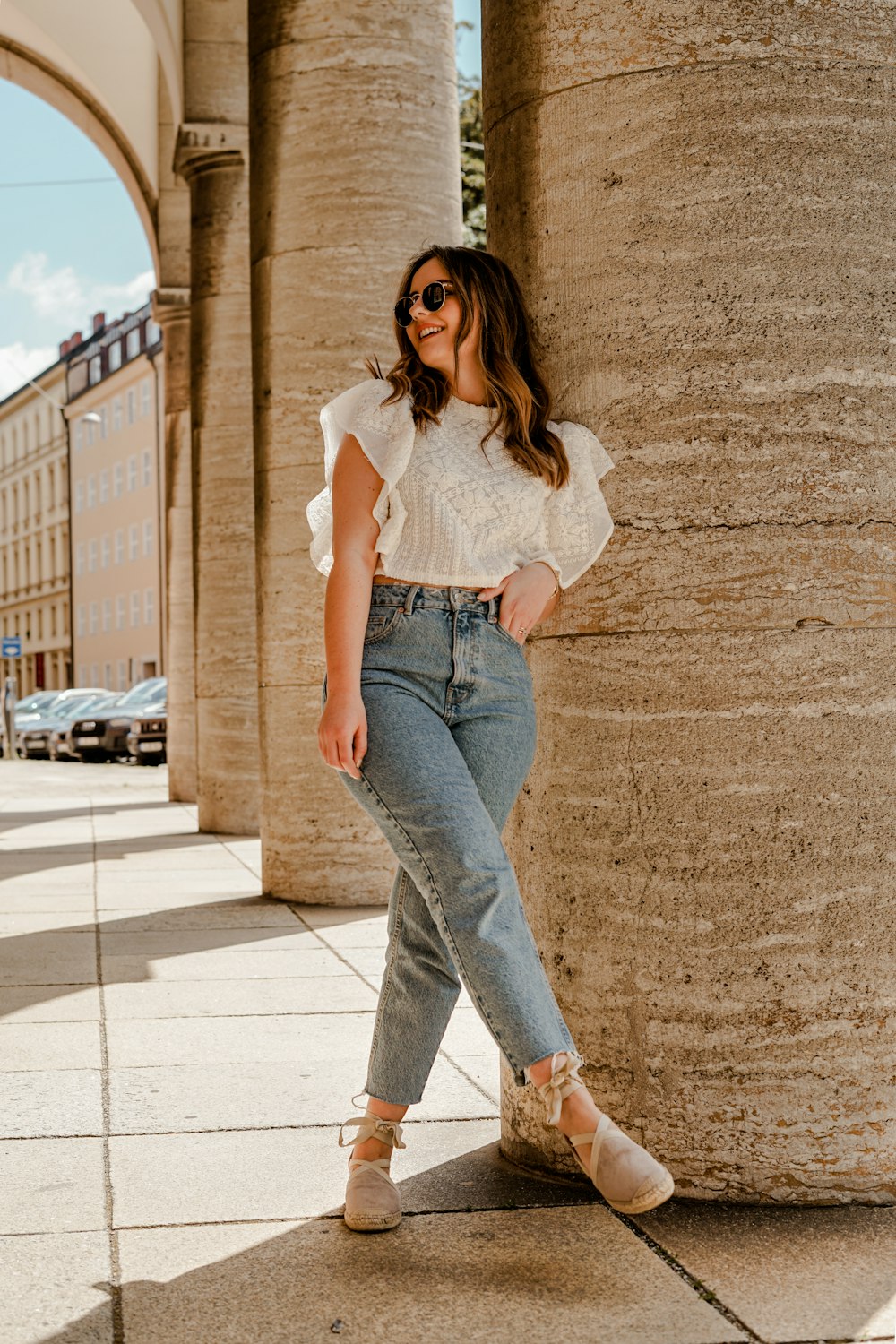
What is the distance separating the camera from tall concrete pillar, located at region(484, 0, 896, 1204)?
3.69 metres

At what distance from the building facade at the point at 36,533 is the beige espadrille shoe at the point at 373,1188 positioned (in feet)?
244

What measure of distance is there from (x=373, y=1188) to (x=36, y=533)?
265ft

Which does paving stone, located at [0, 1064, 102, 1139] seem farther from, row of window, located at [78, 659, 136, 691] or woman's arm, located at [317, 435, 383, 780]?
row of window, located at [78, 659, 136, 691]

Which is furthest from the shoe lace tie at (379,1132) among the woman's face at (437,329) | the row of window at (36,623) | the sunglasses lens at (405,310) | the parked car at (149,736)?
the row of window at (36,623)

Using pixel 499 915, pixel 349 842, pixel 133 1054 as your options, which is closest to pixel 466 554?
A: pixel 499 915

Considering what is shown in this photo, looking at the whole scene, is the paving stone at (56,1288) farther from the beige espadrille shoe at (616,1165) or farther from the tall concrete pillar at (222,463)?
the tall concrete pillar at (222,463)

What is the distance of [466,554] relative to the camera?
11.4 ft

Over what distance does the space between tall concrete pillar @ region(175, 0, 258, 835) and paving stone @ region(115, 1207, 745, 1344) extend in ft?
32.1

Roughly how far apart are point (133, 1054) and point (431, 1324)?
2.50 m

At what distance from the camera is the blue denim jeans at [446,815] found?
3236mm

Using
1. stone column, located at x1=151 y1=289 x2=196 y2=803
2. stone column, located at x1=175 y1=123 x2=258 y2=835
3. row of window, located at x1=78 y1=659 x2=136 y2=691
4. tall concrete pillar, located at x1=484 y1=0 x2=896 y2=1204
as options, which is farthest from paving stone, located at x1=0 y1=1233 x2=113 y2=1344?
row of window, located at x1=78 y1=659 x2=136 y2=691

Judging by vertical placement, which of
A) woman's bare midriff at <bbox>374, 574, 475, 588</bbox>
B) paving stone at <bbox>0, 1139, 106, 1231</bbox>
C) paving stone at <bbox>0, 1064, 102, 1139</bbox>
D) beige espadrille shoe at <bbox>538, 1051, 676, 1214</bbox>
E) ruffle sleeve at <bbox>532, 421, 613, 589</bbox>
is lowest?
paving stone at <bbox>0, 1064, 102, 1139</bbox>

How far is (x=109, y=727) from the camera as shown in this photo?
33.6 metres

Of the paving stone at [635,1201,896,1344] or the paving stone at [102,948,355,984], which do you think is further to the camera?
the paving stone at [102,948,355,984]
